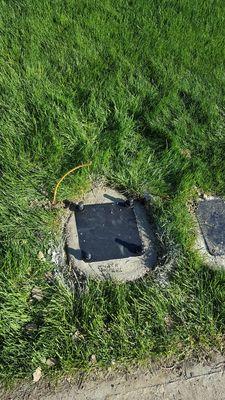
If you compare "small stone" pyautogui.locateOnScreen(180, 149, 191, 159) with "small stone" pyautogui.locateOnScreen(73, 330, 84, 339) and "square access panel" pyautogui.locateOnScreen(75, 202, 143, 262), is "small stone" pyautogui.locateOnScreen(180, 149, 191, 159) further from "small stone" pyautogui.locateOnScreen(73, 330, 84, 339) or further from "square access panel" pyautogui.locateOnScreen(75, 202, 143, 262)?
"small stone" pyautogui.locateOnScreen(73, 330, 84, 339)

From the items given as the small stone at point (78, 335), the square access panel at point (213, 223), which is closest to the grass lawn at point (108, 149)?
the small stone at point (78, 335)

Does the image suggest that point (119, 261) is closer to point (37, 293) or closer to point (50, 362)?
point (37, 293)

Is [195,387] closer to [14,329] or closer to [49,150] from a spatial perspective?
[14,329]

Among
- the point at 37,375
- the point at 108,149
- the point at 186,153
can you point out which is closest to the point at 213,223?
the point at 186,153

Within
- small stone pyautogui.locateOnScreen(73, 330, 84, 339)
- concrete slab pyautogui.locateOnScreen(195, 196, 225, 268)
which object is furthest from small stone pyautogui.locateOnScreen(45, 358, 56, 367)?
concrete slab pyautogui.locateOnScreen(195, 196, 225, 268)

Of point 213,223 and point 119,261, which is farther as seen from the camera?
point 213,223

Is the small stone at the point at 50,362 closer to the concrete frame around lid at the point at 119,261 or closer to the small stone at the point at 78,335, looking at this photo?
the small stone at the point at 78,335

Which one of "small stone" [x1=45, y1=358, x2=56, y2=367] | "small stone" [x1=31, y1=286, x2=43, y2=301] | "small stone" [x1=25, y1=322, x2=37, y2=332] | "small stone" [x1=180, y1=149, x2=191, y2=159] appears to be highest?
"small stone" [x1=180, y1=149, x2=191, y2=159]
